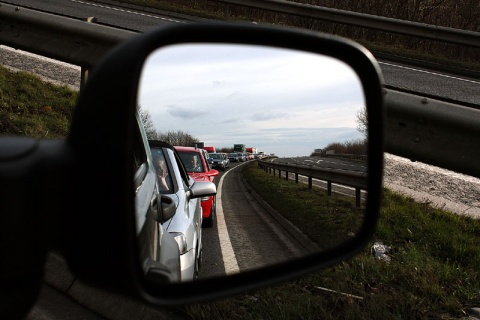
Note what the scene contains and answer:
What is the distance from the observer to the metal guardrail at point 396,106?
3379mm

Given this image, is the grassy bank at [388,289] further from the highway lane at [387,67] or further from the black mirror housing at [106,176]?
the black mirror housing at [106,176]

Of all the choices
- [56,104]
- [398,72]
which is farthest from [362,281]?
[398,72]

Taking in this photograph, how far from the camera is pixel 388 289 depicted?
4219 mm

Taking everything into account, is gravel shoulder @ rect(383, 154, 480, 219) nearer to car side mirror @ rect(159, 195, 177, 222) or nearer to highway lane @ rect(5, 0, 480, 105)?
highway lane @ rect(5, 0, 480, 105)

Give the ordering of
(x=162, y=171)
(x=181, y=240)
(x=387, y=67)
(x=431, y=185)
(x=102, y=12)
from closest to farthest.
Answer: (x=181, y=240), (x=162, y=171), (x=431, y=185), (x=387, y=67), (x=102, y=12)

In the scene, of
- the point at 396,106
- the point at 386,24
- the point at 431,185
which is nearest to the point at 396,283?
the point at 396,106

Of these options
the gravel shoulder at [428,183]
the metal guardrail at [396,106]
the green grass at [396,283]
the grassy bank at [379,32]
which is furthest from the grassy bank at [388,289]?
the grassy bank at [379,32]

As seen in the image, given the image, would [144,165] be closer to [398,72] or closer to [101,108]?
[101,108]

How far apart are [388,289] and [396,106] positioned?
4.99 ft

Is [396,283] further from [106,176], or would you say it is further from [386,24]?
[386,24]

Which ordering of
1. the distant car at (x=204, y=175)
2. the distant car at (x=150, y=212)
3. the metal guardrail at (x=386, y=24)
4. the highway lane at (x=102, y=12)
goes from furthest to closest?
1. the highway lane at (x=102, y=12)
2. the metal guardrail at (x=386, y=24)
3. the distant car at (x=204, y=175)
4. the distant car at (x=150, y=212)

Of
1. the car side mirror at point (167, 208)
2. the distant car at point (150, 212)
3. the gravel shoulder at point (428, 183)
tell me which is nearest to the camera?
the distant car at point (150, 212)

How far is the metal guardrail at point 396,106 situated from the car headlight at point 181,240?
1.72 meters

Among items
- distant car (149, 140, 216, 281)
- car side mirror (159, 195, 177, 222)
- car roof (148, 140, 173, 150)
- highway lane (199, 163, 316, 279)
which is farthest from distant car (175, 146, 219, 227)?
car side mirror (159, 195, 177, 222)
